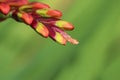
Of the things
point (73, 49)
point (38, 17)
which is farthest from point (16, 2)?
point (73, 49)

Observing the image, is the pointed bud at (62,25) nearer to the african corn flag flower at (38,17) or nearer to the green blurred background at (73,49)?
the african corn flag flower at (38,17)

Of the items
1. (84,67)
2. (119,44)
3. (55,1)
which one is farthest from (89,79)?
(55,1)

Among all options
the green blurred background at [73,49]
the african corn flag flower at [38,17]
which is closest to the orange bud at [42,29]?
the african corn flag flower at [38,17]

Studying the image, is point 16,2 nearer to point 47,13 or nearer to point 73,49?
point 47,13

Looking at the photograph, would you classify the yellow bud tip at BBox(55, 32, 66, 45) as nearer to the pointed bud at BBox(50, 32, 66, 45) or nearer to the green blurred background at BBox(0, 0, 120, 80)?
the pointed bud at BBox(50, 32, 66, 45)

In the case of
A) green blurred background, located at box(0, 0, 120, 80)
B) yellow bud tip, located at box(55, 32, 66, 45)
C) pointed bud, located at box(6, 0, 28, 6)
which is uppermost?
pointed bud, located at box(6, 0, 28, 6)

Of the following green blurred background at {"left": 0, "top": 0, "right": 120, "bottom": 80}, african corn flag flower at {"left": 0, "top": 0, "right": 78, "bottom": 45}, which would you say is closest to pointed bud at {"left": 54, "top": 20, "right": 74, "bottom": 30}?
african corn flag flower at {"left": 0, "top": 0, "right": 78, "bottom": 45}

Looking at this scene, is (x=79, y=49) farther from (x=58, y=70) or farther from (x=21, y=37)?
(x=21, y=37)
